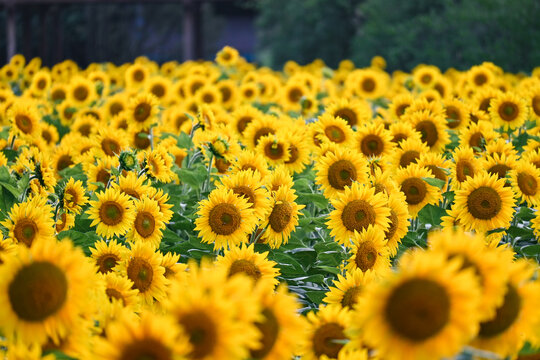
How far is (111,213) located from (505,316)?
6.80 feet

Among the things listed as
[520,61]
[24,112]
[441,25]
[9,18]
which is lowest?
[24,112]

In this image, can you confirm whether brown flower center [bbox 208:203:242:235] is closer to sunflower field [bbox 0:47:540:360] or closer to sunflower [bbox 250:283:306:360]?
sunflower field [bbox 0:47:540:360]

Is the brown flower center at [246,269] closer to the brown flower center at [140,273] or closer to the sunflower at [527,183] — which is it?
the brown flower center at [140,273]

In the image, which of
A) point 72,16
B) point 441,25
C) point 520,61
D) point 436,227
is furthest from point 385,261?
point 72,16

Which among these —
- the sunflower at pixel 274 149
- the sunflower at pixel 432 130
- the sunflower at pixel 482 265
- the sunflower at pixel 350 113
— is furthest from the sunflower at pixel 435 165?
the sunflower at pixel 482 265

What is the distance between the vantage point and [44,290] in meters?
1.45

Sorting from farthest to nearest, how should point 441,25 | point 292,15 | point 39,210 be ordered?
point 292,15 < point 441,25 < point 39,210

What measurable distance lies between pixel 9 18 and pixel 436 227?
16911 millimetres

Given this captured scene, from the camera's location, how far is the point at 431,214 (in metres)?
3.50

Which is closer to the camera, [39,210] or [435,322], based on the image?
[435,322]

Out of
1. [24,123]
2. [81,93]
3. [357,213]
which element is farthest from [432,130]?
[81,93]

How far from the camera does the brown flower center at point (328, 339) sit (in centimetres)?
178

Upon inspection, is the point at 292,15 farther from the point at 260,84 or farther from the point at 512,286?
the point at 512,286

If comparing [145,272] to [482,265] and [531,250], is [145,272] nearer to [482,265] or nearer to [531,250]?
[482,265]
